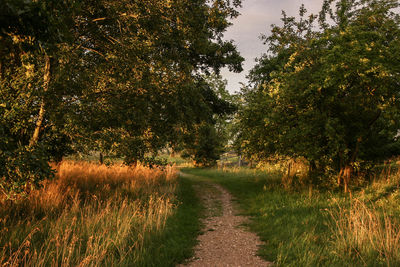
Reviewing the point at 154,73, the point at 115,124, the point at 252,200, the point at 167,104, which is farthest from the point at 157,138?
the point at 252,200

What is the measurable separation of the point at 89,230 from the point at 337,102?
982 centimetres

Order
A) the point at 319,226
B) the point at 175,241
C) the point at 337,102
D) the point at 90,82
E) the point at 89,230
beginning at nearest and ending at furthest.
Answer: the point at 89,230 < the point at 175,241 < the point at 319,226 < the point at 90,82 < the point at 337,102

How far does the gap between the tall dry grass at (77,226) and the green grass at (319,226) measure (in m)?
3.19

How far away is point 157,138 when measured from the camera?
28.1 feet

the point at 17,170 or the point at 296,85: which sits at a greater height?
the point at 296,85

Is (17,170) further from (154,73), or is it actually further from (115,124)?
(154,73)

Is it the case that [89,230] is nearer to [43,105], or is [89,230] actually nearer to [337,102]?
[43,105]

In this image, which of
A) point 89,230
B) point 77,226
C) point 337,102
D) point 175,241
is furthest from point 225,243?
point 337,102

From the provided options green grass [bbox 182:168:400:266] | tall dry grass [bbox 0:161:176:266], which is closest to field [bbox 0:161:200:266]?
tall dry grass [bbox 0:161:176:266]

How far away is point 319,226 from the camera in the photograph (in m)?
6.36

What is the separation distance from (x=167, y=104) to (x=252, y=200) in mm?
6143

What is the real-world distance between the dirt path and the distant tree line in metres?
3.35

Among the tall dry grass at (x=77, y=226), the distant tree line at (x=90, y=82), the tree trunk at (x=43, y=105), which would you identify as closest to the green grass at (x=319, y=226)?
the tall dry grass at (x=77, y=226)

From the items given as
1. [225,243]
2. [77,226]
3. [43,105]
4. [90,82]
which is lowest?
[225,243]
